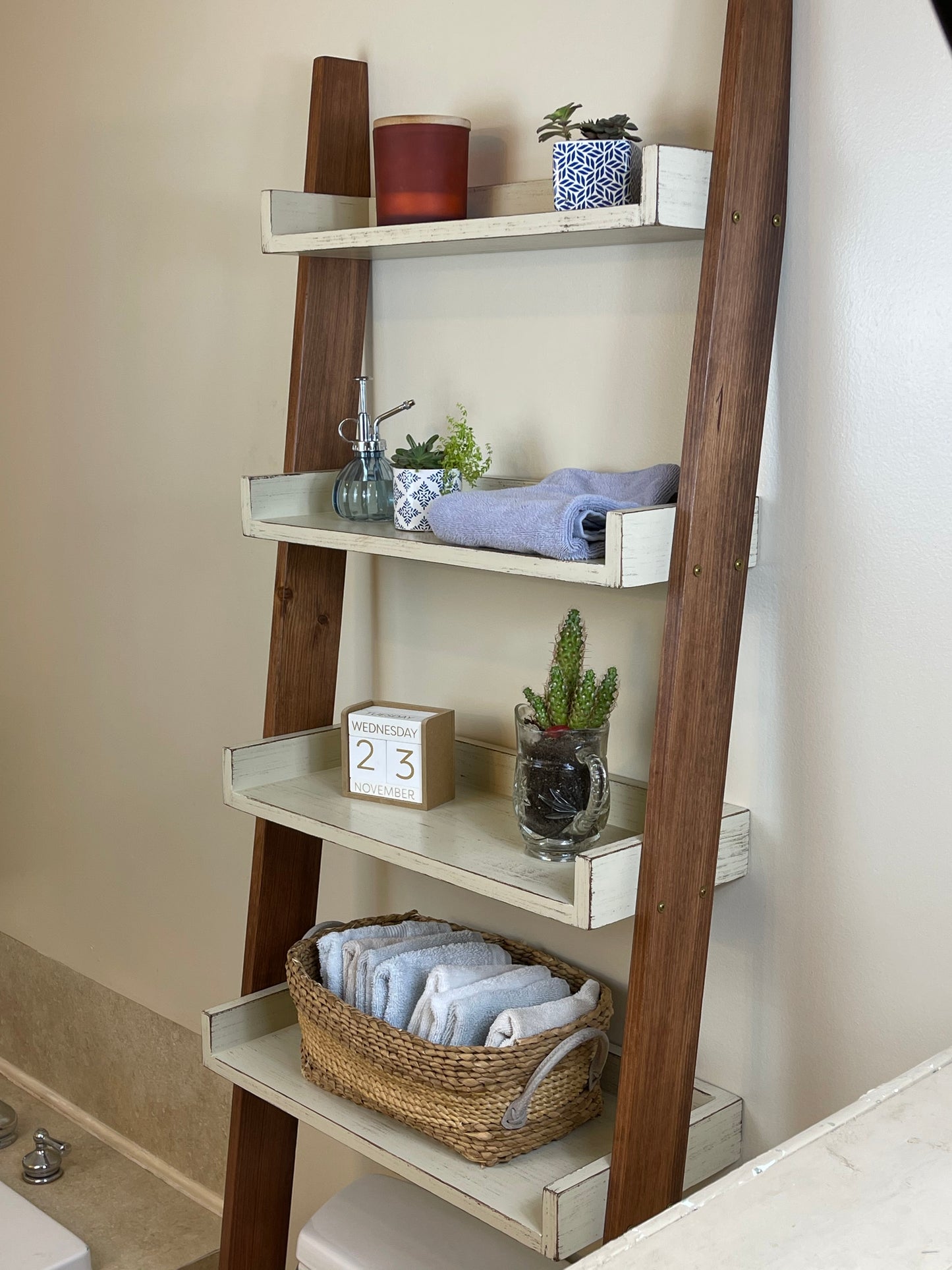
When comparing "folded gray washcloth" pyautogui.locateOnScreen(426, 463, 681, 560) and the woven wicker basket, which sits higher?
"folded gray washcloth" pyautogui.locateOnScreen(426, 463, 681, 560)

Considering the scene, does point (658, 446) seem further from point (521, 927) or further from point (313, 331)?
point (521, 927)

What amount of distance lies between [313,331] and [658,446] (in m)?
0.50

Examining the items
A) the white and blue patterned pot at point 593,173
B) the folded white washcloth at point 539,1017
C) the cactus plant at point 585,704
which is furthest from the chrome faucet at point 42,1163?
the white and blue patterned pot at point 593,173

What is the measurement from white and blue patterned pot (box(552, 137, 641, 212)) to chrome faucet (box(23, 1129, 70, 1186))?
190cm

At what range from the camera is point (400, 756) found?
153cm

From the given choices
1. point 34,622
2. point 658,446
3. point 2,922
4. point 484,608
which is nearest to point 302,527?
point 484,608

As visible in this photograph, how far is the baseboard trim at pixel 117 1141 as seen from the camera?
87.4 inches

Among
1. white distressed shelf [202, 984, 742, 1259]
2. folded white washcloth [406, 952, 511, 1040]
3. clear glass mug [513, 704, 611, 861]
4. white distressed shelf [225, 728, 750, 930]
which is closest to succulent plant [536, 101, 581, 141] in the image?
clear glass mug [513, 704, 611, 861]

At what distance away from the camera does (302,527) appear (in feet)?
4.91

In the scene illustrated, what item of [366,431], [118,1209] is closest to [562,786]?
[366,431]

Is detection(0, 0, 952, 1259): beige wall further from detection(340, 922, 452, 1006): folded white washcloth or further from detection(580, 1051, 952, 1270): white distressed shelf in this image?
detection(580, 1051, 952, 1270): white distressed shelf

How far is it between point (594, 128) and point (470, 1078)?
3.08ft

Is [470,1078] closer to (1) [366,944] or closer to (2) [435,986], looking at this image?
(2) [435,986]

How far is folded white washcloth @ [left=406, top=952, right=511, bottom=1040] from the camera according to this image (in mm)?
1368
